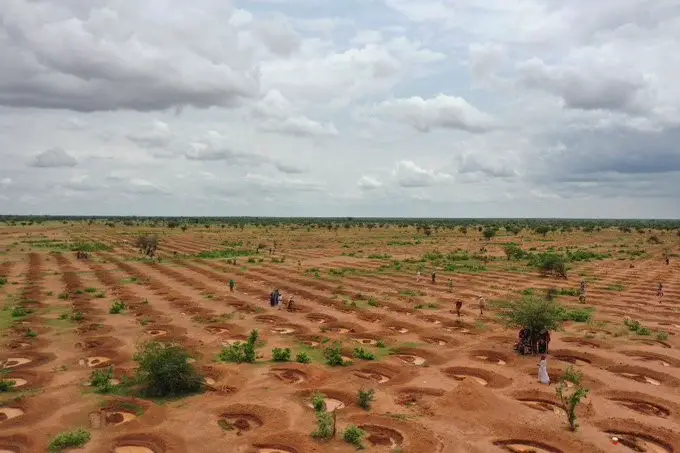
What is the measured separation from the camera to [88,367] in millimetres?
20516

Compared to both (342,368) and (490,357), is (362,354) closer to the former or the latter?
(342,368)

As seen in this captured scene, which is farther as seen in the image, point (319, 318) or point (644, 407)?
point (319, 318)

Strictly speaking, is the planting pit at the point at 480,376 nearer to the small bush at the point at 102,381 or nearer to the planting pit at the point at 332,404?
the planting pit at the point at 332,404

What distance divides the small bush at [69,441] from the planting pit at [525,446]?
11.4 meters

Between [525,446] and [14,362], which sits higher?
[14,362]

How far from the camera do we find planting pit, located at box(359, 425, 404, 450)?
46.6 feet

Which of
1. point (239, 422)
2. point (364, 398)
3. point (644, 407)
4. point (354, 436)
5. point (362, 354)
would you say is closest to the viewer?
point (354, 436)

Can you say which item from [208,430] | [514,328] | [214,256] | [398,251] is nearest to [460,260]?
[398,251]

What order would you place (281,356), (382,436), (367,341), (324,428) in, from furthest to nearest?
(367,341), (281,356), (382,436), (324,428)

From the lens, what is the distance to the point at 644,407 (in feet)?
57.3

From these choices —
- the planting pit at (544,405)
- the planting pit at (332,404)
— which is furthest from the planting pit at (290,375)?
the planting pit at (544,405)

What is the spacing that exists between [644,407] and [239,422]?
1364 centimetres

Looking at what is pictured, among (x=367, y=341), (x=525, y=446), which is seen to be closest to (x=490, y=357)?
(x=367, y=341)

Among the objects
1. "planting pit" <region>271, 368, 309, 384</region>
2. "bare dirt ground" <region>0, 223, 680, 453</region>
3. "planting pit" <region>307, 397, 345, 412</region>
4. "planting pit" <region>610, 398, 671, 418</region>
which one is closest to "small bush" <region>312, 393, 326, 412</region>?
"planting pit" <region>307, 397, 345, 412</region>
